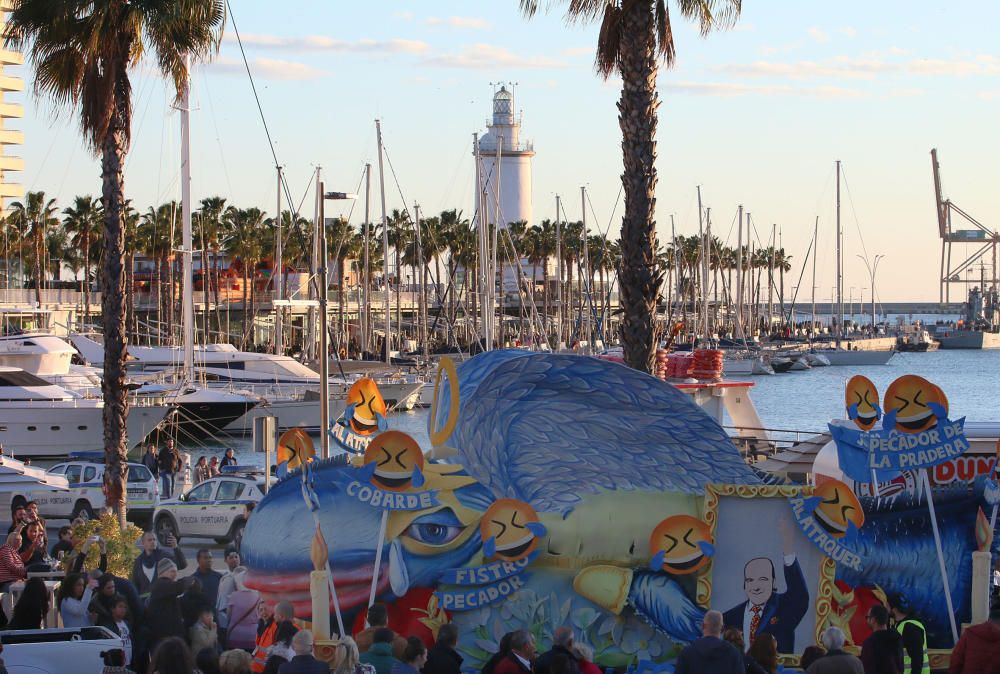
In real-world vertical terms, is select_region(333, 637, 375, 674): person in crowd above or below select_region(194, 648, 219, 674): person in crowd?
above

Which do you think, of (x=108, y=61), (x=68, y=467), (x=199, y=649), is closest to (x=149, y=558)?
(x=199, y=649)

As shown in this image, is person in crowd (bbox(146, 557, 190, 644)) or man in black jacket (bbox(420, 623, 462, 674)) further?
person in crowd (bbox(146, 557, 190, 644))

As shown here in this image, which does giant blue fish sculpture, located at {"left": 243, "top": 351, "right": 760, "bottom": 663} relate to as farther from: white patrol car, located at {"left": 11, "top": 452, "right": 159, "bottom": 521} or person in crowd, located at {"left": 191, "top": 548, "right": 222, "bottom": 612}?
white patrol car, located at {"left": 11, "top": 452, "right": 159, "bottom": 521}

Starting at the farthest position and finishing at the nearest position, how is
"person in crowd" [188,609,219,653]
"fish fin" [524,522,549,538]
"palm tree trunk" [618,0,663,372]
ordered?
"palm tree trunk" [618,0,663,372] → "fish fin" [524,522,549,538] → "person in crowd" [188,609,219,653]

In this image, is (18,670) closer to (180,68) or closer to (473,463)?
(473,463)

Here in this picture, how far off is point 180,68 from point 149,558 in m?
8.54

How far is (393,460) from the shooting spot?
44.1 ft

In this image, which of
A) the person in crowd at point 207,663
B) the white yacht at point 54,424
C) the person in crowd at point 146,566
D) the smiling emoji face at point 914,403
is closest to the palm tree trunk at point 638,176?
the smiling emoji face at point 914,403

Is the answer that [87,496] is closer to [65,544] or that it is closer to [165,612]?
[65,544]

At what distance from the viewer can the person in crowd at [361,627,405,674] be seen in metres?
10.6

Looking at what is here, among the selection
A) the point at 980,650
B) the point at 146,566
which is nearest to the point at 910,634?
the point at 980,650

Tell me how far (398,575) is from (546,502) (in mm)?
1825

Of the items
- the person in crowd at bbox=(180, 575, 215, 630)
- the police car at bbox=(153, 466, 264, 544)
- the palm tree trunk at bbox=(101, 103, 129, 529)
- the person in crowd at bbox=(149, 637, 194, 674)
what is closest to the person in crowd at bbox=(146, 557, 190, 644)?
the person in crowd at bbox=(180, 575, 215, 630)

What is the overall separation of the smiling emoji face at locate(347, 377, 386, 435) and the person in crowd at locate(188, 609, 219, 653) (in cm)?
531
